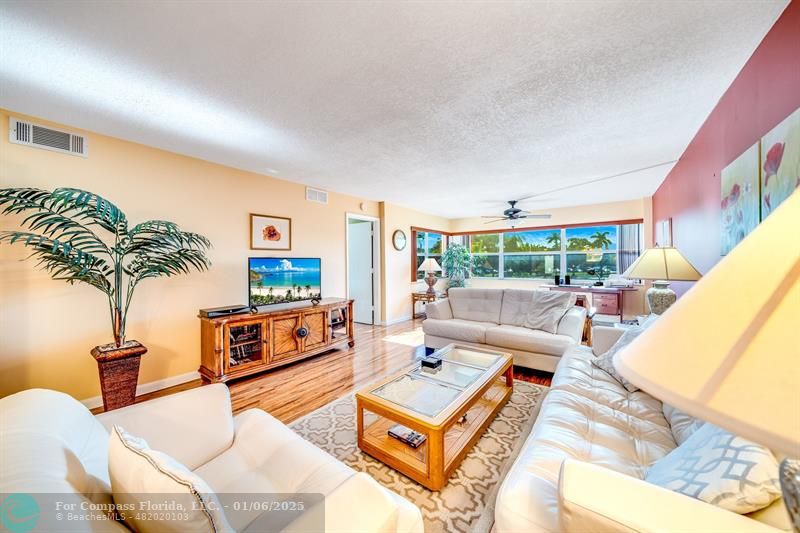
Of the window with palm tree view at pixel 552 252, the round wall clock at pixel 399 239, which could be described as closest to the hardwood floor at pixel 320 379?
the round wall clock at pixel 399 239

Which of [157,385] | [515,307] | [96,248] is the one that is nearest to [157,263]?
[96,248]

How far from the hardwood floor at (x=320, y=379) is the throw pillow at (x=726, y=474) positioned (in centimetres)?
210

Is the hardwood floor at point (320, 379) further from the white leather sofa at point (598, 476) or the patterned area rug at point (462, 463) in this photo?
the white leather sofa at point (598, 476)

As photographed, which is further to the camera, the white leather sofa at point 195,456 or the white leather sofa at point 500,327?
the white leather sofa at point 500,327

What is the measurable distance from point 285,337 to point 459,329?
6.76 feet

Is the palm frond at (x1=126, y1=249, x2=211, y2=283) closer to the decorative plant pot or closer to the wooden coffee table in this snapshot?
the decorative plant pot

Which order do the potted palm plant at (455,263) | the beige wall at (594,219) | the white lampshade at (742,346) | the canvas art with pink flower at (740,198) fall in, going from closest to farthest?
the white lampshade at (742,346) < the canvas art with pink flower at (740,198) < the beige wall at (594,219) < the potted palm plant at (455,263)

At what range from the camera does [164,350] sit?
9.54ft

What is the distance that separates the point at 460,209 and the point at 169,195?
487cm

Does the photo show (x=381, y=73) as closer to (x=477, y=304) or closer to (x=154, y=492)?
(x=154, y=492)

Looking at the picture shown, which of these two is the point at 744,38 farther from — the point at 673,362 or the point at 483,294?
the point at 483,294

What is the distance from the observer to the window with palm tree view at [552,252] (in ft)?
19.0

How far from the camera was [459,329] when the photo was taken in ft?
Answer: 11.6

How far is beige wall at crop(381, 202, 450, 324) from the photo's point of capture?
5.45m
